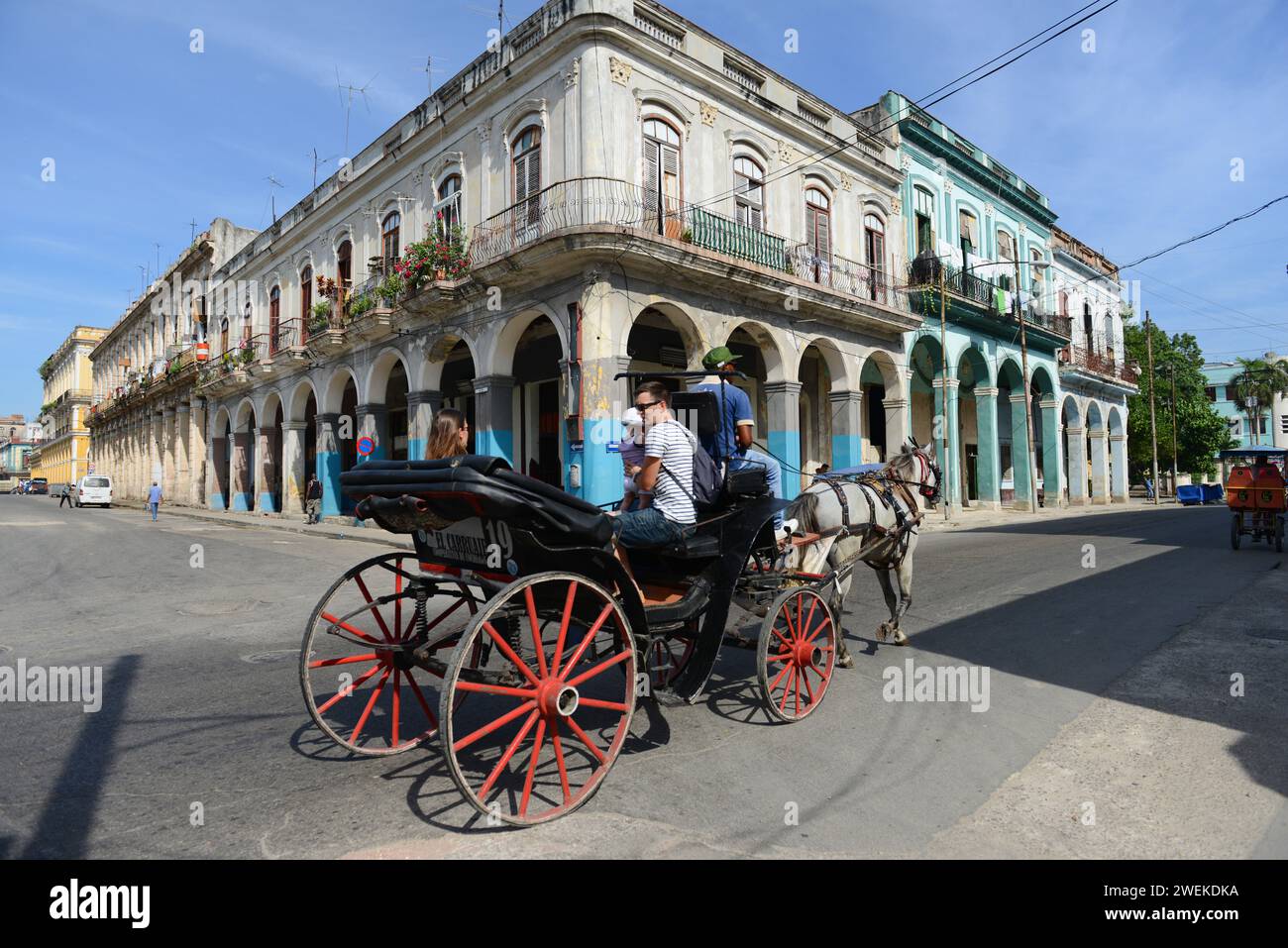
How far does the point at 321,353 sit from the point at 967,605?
20.9 meters

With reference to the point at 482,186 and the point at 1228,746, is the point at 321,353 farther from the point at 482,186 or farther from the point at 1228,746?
the point at 1228,746

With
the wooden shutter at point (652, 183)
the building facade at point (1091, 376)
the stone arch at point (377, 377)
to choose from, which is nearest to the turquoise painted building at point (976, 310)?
the building facade at point (1091, 376)

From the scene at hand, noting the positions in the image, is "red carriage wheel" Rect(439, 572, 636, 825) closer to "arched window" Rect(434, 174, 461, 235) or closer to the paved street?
the paved street

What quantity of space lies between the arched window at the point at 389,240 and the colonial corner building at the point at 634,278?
78mm

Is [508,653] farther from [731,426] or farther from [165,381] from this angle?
[165,381]

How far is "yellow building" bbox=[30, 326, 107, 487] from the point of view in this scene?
2522 inches

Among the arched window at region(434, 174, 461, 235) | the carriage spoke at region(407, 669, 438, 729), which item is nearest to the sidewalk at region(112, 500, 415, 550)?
the arched window at region(434, 174, 461, 235)

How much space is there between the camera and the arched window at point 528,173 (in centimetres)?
1559

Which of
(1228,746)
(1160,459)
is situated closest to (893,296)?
(1228,746)

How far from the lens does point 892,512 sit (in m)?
6.12

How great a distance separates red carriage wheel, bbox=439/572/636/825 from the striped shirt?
2.38 feet

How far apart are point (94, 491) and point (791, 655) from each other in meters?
42.1

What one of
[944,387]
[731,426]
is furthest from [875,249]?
[731,426]

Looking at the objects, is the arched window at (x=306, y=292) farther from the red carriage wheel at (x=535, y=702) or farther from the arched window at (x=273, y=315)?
the red carriage wheel at (x=535, y=702)
